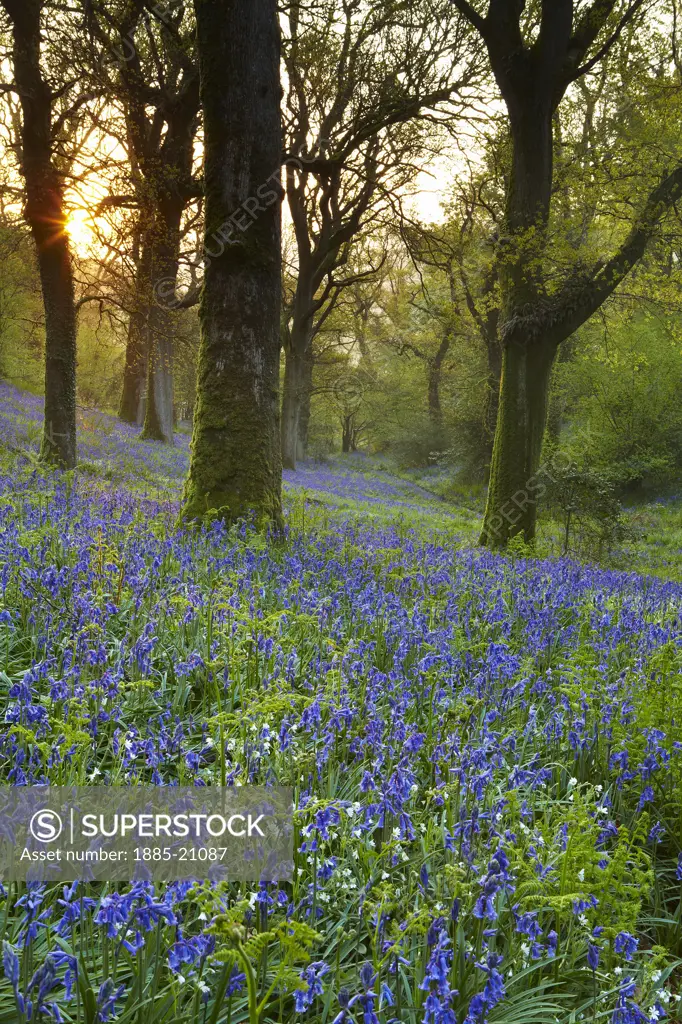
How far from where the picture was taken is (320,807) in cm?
181

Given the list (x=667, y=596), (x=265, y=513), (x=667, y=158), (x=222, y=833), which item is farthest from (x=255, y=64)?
(x=667, y=158)

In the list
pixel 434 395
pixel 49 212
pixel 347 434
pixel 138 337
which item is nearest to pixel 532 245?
pixel 49 212

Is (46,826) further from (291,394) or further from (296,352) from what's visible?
(296,352)

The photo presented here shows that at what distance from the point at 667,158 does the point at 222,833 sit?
48.0 ft

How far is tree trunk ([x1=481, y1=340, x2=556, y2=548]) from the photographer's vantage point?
1109cm

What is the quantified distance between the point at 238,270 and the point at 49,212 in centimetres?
589

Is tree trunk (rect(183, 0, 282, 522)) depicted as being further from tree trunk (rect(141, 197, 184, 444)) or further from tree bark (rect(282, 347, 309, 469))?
tree bark (rect(282, 347, 309, 469))

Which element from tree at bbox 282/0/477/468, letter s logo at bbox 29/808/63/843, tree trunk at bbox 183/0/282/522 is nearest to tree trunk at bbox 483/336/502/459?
tree at bbox 282/0/477/468

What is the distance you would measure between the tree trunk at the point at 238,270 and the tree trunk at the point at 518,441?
16.8 feet

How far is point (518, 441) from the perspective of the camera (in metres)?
11.2

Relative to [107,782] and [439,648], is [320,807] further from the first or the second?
[439,648]

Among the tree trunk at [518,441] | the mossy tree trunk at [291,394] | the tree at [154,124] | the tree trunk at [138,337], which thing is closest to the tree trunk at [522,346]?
the tree trunk at [518,441]

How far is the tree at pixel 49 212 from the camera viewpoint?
34.6ft

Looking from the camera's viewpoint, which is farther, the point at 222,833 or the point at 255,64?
the point at 255,64
